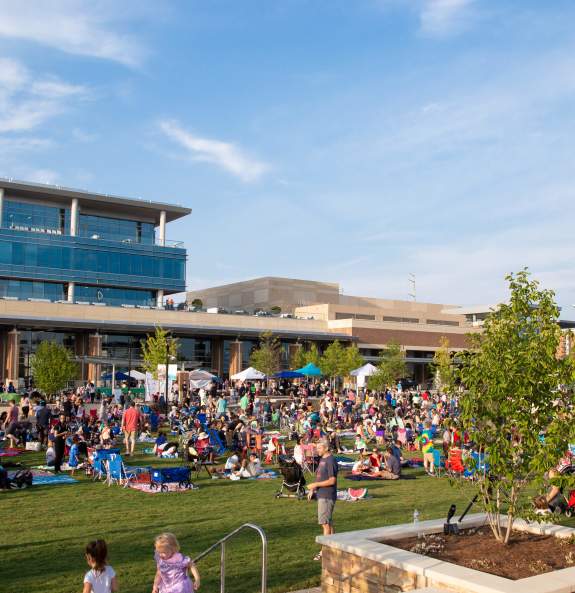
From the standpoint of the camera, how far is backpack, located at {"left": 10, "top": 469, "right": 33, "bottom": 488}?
15492 millimetres

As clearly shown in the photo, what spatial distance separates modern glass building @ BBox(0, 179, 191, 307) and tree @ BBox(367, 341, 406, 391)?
22.2 metres

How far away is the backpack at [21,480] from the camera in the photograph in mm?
15492

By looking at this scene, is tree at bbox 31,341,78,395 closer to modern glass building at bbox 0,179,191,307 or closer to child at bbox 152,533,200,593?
modern glass building at bbox 0,179,191,307

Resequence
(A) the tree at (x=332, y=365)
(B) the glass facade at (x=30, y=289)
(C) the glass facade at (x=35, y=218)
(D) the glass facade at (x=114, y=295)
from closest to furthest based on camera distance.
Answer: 1. (A) the tree at (x=332, y=365)
2. (B) the glass facade at (x=30, y=289)
3. (C) the glass facade at (x=35, y=218)
4. (D) the glass facade at (x=114, y=295)

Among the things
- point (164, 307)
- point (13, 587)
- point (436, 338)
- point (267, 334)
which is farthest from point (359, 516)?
point (436, 338)

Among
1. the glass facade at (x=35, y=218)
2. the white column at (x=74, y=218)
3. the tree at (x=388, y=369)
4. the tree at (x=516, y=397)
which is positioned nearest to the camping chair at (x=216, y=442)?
the tree at (x=516, y=397)

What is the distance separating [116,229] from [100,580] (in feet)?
229

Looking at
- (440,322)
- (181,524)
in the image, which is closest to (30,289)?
(440,322)

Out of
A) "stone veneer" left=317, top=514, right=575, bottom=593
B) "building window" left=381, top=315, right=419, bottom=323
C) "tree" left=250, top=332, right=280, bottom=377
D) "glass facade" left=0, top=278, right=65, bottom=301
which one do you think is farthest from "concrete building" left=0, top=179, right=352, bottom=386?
"stone veneer" left=317, top=514, right=575, bottom=593

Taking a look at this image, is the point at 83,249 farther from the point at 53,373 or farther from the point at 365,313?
the point at 365,313

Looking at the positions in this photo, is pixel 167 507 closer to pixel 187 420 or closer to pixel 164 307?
pixel 187 420

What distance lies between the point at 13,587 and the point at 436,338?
7279cm

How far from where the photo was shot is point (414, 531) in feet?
28.7

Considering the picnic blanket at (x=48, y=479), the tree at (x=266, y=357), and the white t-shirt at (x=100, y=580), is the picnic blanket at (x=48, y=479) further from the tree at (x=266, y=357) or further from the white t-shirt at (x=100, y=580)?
the tree at (x=266, y=357)
